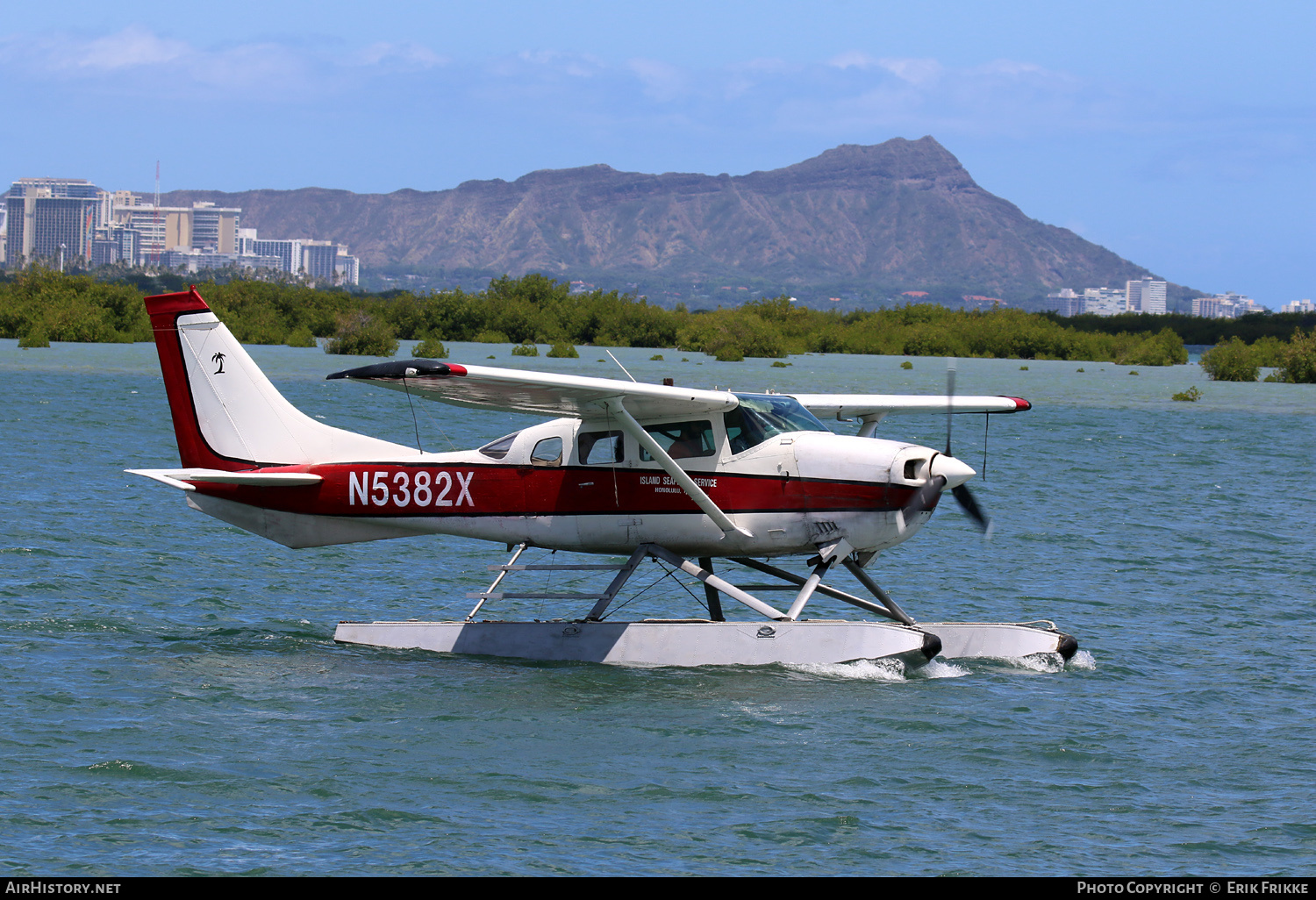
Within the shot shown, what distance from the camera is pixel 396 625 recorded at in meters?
13.4

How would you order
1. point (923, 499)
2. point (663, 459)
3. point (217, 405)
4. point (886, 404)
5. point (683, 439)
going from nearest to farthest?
point (923, 499) → point (663, 459) → point (683, 439) → point (217, 405) → point (886, 404)

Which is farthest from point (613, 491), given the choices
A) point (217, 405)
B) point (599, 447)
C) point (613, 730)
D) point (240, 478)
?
point (217, 405)

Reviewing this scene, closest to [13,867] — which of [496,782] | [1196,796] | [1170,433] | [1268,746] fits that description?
[496,782]

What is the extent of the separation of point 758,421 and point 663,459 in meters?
1.02

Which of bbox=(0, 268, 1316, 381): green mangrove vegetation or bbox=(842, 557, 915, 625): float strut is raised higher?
bbox=(0, 268, 1316, 381): green mangrove vegetation

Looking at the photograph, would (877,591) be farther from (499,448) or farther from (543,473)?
(499,448)

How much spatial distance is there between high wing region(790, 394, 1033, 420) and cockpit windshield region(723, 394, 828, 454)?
0.86m

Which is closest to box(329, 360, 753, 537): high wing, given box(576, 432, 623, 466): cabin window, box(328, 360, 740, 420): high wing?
box(328, 360, 740, 420): high wing

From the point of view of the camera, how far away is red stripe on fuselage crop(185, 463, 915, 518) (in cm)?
1220

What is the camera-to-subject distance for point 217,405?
13664 mm

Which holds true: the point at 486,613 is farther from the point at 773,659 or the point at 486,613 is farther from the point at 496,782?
Result: the point at 496,782

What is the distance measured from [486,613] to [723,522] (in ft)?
14.2

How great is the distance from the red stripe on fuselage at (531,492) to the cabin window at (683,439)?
198mm

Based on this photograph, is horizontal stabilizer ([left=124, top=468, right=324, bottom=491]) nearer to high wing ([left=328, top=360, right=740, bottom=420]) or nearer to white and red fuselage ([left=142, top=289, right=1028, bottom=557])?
white and red fuselage ([left=142, top=289, right=1028, bottom=557])
